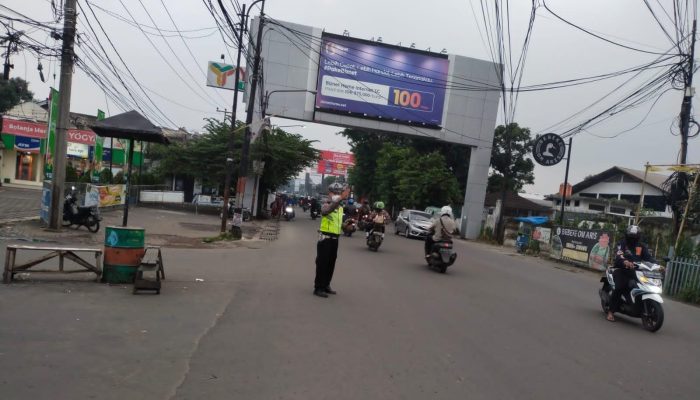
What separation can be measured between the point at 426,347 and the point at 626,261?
14.0 ft

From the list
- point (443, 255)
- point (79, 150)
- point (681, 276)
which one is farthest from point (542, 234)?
point (79, 150)

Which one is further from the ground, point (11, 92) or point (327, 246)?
point (11, 92)

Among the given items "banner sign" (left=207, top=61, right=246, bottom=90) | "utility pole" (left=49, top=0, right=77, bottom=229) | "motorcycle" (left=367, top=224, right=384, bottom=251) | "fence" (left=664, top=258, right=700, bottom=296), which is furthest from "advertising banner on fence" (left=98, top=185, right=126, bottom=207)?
"fence" (left=664, top=258, right=700, bottom=296)

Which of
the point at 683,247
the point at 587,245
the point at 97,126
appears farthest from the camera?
the point at 587,245

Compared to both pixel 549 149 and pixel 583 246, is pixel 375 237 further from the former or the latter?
pixel 549 149

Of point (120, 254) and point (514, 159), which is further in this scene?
point (514, 159)

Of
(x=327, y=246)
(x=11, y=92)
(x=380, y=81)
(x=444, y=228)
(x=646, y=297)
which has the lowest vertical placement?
(x=646, y=297)

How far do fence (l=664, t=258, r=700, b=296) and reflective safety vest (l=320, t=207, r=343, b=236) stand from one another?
31.1 ft

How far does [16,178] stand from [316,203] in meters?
21.4

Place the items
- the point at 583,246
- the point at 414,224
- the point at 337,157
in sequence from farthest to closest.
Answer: the point at 337,157
the point at 414,224
the point at 583,246

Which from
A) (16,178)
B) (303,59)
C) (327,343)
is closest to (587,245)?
(327,343)

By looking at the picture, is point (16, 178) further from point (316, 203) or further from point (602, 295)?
point (602, 295)

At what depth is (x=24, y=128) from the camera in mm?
35031

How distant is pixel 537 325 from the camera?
7.76 m
